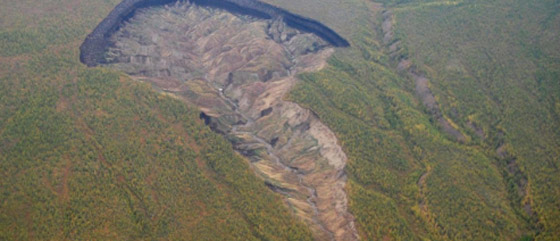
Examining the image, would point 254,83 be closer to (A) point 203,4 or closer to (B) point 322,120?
(B) point 322,120

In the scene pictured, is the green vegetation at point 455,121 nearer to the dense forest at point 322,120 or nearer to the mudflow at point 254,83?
the dense forest at point 322,120

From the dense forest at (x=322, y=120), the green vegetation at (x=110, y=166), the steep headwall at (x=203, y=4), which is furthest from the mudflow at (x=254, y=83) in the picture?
the green vegetation at (x=110, y=166)

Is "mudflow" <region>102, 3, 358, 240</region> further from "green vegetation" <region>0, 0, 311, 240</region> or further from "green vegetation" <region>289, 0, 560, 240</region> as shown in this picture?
"green vegetation" <region>0, 0, 311, 240</region>

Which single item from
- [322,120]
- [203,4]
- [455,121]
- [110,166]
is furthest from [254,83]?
[203,4]

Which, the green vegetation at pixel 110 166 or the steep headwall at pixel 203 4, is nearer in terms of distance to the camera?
the green vegetation at pixel 110 166

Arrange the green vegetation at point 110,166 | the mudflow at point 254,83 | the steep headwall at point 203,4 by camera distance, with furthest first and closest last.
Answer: the steep headwall at point 203,4 < the mudflow at point 254,83 < the green vegetation at point 110,166

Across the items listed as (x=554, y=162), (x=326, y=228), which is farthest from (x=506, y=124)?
(x=326, y=228)
